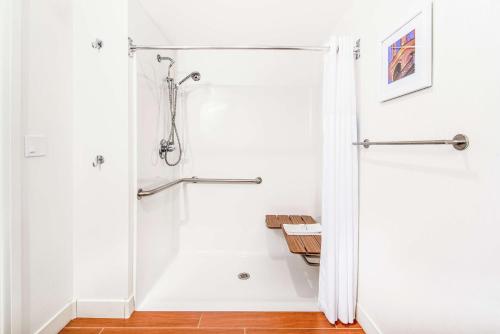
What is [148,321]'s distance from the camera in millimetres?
1730

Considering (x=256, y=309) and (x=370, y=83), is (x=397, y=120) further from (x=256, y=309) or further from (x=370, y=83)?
(x=256, y=309)

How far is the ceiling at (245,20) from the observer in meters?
2.11

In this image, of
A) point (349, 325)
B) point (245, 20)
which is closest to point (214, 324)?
point (349, 325)

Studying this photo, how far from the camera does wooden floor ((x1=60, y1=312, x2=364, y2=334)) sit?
1.65 meters

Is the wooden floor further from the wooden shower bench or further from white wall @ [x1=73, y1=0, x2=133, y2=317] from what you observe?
the wooden shower bench

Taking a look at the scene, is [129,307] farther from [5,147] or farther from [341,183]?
[341,183]

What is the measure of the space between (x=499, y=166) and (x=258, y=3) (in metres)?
1.90

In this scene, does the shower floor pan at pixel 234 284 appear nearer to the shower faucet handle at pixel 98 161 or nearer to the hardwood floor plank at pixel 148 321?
the hardwood floor plank at pixel 148 321

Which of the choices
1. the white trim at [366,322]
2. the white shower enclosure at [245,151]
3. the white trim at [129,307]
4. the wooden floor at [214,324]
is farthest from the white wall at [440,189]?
the white trim at [129,307]

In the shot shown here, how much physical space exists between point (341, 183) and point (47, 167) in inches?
65.3

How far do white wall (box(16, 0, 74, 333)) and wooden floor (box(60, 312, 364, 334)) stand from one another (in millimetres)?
271

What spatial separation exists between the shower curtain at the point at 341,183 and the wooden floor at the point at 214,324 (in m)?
0.10

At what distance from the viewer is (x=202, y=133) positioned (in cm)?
291

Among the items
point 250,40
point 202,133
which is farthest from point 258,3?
point 202,133
